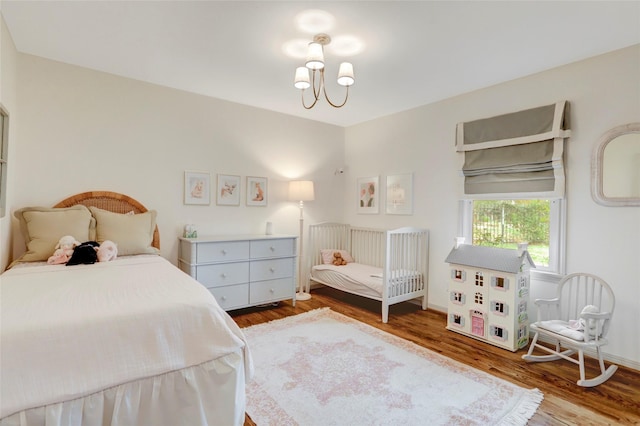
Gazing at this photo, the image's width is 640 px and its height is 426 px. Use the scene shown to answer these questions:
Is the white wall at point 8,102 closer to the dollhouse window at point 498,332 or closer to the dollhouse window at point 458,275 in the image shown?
the dollhouse window at point 458,275

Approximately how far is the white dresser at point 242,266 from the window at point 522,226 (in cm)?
211

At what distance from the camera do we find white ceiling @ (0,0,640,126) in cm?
203

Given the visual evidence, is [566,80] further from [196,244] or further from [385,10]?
[196,244]

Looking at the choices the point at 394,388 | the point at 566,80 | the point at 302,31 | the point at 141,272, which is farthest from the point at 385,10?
the point at 394,388

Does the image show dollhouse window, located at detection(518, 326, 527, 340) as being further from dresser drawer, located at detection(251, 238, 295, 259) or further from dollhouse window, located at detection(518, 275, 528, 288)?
dresser drawer, located at detection(251, 238, 295, 259)

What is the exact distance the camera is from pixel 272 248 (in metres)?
3.73

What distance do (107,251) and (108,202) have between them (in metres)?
0.80

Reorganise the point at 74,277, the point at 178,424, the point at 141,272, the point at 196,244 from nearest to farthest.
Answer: the point at 178,424 < the point at 74,277 < the point at 141,272 < the point at 196,244

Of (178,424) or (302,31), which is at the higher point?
(302,31)

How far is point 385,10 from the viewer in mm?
2033

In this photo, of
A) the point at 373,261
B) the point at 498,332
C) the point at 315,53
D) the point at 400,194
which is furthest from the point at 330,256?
the point at 315,53

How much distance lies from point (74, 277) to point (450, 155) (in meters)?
3.61

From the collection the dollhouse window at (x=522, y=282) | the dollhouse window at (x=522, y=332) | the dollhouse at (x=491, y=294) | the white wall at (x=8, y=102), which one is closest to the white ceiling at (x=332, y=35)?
the white wall at (x=8, y=102)

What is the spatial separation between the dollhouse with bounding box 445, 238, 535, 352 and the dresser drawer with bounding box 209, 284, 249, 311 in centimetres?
217
